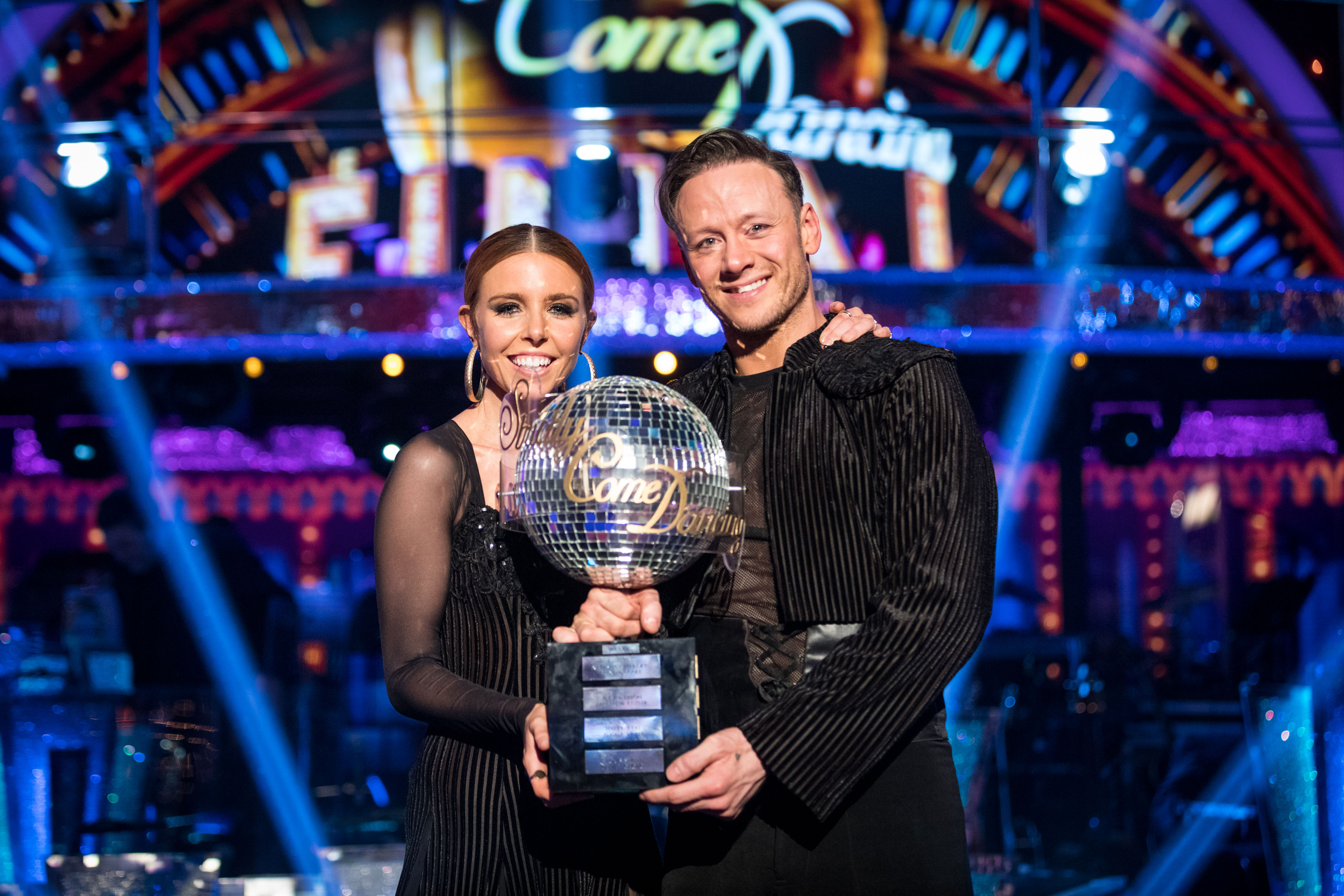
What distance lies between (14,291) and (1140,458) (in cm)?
624

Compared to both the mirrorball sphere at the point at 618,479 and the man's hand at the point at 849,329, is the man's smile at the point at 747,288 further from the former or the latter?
the mirrorball sphere at the point at 618,479

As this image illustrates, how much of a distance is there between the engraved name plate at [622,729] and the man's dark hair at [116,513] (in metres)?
5.48

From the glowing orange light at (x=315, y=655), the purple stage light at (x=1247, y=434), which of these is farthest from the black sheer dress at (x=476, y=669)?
the purple stage light at (x=1247, y=434)

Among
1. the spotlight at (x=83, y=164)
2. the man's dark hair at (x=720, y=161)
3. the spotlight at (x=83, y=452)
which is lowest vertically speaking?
the man's dark hair at (x=720, y=161)

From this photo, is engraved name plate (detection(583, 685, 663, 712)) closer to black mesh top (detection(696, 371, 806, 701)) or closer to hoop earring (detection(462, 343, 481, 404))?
black mesh top (detection(696, 371, 806, 701))

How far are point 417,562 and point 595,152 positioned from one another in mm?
4450

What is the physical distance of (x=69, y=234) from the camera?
5.91 metres

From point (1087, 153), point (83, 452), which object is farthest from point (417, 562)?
point (83, 452)

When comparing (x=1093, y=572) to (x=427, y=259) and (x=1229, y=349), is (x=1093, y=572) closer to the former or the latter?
(x=1229, y=349)

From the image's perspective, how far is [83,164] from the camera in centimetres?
592

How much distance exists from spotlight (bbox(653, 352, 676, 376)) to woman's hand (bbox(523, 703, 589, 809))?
480cm

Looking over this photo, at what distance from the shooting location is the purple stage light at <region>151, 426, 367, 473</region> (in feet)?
31.1

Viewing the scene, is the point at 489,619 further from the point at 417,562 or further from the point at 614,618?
the point at 614,618

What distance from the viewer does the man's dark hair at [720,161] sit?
1.62 m
